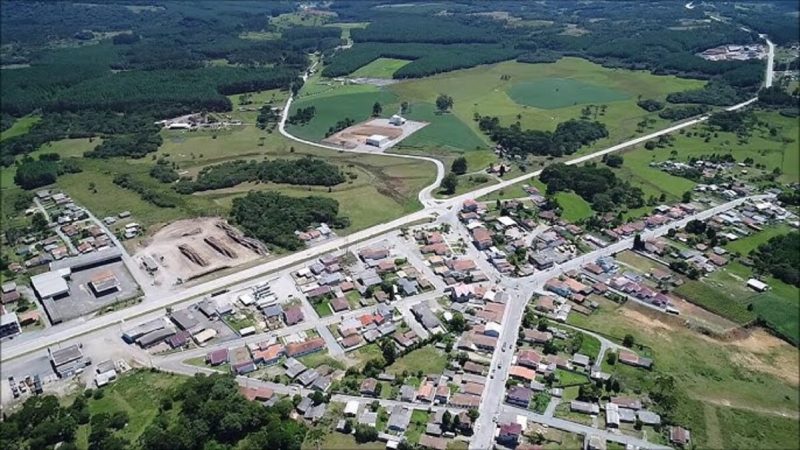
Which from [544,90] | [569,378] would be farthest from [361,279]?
[544,90]

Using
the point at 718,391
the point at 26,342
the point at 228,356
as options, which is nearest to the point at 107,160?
the point at 26,342

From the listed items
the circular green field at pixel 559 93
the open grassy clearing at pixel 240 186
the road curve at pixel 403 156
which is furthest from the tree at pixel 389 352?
the circular green field at pixel 559 93

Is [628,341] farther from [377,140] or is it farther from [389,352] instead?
[377,140]

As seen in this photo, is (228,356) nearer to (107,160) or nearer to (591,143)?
(107,160)

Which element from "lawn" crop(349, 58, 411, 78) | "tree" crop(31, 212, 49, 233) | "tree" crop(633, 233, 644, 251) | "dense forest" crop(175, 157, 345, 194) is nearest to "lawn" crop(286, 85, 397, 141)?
"lawn" crop(349, 58, 411, 78)

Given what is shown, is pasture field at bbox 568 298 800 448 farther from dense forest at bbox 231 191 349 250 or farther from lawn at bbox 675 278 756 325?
dense forest at bbox 231 191 349 250
